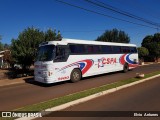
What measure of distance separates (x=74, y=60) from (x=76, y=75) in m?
1.10

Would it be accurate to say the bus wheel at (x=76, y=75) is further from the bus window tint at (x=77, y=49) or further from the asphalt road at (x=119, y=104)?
the asphalt road at (x=119, y=104)

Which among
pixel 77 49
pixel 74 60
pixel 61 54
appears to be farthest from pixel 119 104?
pixel 77 49

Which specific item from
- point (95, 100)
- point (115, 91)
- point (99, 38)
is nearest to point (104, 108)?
point (95, 100)

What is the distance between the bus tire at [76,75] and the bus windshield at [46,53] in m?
2.33

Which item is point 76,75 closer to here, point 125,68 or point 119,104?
point 119,104

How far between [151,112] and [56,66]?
25.0 ft

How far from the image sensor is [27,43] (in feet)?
69.3

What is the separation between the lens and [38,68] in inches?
561

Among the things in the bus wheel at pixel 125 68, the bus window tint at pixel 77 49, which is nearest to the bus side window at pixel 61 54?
the bus window tint at pixel 77 49

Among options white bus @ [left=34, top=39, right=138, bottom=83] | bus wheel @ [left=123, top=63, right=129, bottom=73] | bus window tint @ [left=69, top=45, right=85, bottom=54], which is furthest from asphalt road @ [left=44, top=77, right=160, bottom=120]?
bus wheel @ [left=123, top=63, right=129, bottom=73]

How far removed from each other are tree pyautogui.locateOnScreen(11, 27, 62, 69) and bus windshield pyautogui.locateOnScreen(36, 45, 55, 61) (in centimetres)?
673

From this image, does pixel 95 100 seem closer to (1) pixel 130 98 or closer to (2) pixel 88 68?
(1) pixel 130 98

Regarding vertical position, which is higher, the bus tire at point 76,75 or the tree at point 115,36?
the tree at point 115,36

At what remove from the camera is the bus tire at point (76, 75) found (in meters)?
15.0
